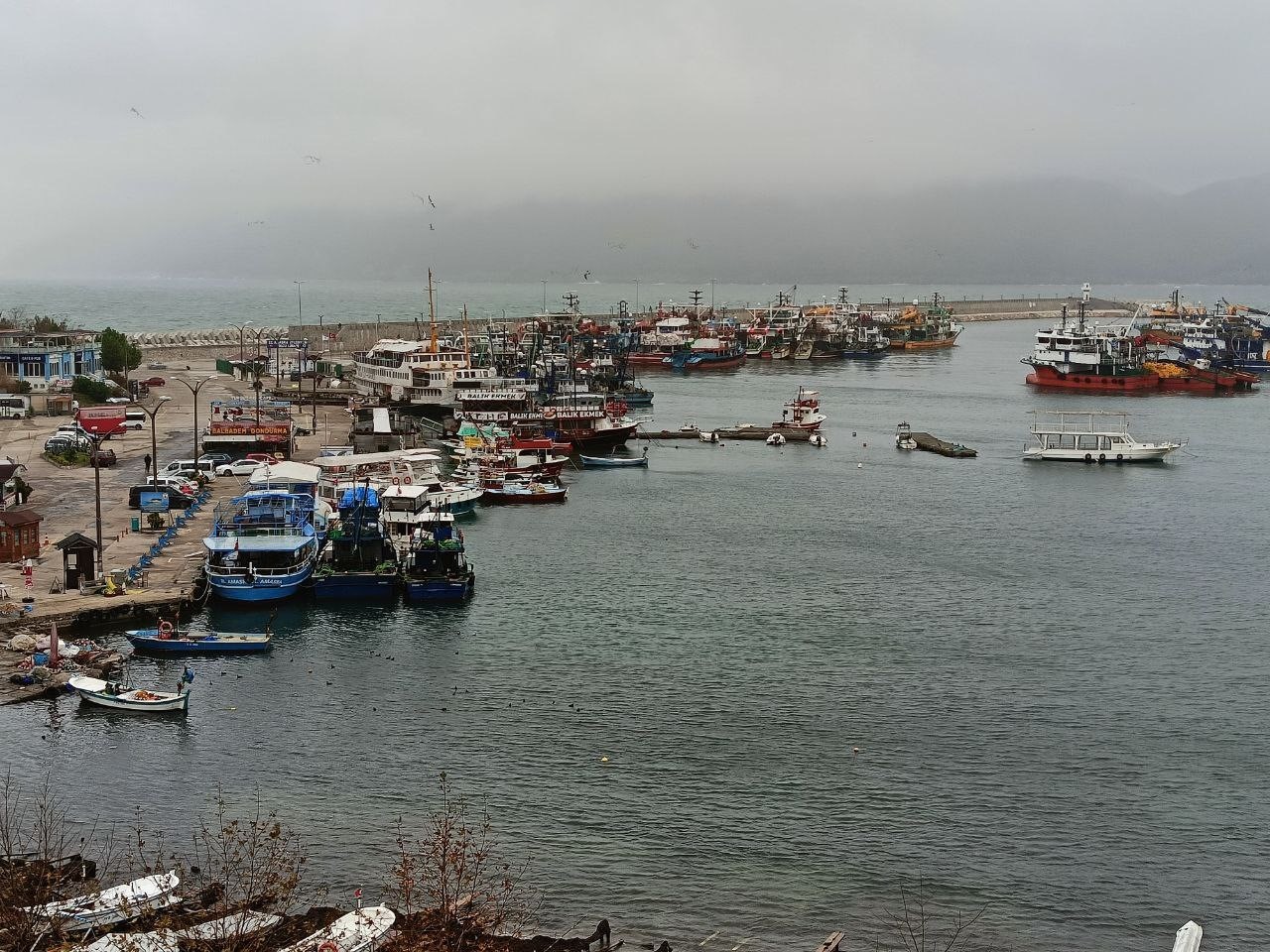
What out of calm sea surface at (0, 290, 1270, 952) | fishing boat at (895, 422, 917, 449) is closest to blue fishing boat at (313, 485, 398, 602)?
calm sea surface at (0, 290, 1270, 952)

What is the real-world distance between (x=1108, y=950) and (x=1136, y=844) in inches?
130

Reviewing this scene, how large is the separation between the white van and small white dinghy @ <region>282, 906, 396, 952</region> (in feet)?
103

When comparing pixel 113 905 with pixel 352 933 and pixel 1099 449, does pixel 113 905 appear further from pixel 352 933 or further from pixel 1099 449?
pixel 1099 449

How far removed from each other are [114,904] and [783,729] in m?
13.1

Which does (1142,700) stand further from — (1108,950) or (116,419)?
(116,419)

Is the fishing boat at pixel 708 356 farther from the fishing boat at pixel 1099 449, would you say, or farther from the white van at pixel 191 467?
the white van at pixel 191 467

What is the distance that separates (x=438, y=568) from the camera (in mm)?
36469

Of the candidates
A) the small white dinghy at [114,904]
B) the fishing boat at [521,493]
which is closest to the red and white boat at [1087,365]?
the fishing boat at [521,493]

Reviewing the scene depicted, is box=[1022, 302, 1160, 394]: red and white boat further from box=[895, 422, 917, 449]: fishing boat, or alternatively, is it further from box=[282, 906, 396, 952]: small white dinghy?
box=[282, 906, 396, 952]: small white dinghy

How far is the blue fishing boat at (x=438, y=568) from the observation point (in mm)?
35531

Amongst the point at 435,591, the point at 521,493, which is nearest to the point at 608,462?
the point at 521,493

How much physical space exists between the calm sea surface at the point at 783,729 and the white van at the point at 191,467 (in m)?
9.40

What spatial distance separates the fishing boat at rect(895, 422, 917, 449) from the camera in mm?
68544

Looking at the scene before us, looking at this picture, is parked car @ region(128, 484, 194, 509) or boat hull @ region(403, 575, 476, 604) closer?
boat hull @ region(403, 575, 476, 604)
